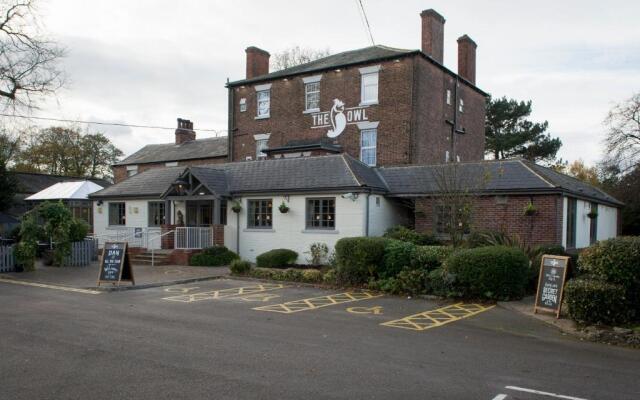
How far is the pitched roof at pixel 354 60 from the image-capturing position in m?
26.0

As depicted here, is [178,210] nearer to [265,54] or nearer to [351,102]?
[351,102]

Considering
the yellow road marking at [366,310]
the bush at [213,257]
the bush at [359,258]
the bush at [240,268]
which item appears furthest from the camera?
the bush at [213,257]

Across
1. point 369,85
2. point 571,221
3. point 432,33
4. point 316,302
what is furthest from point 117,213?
point 571,221

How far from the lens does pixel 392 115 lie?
26.0m

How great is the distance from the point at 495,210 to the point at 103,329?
45.7 feet

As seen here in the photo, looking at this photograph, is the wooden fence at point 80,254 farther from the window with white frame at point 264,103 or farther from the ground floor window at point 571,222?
the ground floor window at point 571,222

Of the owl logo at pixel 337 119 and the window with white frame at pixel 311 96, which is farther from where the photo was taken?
the window with white frame at pixel 311 96

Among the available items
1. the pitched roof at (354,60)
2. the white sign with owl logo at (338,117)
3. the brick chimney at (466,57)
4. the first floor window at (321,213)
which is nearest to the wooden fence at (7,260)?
the first floor window at (321,213)

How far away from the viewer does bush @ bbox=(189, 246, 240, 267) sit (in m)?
21.5

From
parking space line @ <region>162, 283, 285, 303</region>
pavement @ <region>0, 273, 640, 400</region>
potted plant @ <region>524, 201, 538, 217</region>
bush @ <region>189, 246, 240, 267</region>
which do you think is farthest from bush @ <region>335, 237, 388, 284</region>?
bush @ <region>189, 246, 240, 267</region>

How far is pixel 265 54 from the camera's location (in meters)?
33.6

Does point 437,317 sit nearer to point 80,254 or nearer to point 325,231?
point 325,231

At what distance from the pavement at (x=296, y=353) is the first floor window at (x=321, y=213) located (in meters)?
8.22

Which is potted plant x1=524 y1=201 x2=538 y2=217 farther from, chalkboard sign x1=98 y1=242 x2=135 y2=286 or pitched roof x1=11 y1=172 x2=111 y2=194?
pitched roof x1=11 y1=172 x2=111 y2=194
